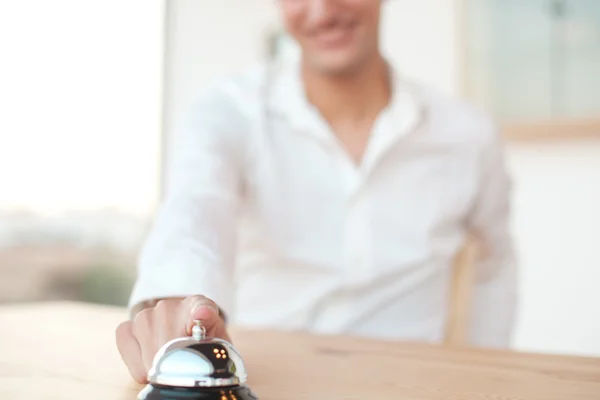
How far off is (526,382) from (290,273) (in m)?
0.85

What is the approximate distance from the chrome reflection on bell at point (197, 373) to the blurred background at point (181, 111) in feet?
8.24

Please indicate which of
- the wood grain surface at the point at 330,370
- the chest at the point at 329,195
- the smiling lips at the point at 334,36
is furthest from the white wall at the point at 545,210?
the wood grain surface at the point at 330,370

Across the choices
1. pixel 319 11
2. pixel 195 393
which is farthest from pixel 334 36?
pixel 195 393

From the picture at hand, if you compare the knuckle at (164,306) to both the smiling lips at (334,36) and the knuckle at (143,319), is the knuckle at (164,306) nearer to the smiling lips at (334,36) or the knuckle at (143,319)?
the knuckle at (143,319)

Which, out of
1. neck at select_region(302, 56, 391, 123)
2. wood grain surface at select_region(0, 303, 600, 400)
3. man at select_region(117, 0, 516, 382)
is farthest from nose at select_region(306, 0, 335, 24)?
wood grain surface at select_region(0, 303, 600, 400)

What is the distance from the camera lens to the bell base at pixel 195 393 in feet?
1.98

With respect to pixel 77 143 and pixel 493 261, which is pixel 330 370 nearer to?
pixel 493 261

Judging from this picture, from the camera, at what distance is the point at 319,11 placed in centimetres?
163

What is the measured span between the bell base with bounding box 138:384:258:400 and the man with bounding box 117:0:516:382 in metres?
0.92

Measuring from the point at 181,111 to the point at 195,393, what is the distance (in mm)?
3657

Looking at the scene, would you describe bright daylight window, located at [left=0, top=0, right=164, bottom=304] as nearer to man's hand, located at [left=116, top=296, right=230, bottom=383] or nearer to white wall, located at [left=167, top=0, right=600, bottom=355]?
white wall, located at [left=167, top=0, right=600, bottom=355]

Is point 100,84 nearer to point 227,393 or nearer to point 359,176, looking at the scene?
point 359,176

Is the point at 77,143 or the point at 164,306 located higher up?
the point at 164,306

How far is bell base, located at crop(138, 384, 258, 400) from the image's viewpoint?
604 millimetres
